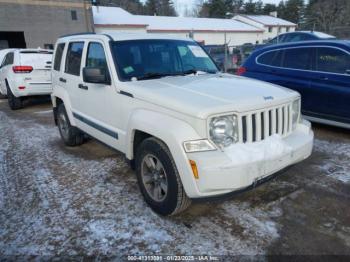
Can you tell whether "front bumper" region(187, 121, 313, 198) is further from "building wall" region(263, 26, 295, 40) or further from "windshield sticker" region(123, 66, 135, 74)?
"building wall" region(263, 26, 295, 40)

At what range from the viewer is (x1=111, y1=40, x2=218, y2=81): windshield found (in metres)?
3.76

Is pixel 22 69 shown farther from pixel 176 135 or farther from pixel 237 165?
pixel 237 165

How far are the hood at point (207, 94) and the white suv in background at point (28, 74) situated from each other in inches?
267

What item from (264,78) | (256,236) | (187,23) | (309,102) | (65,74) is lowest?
(256,236)

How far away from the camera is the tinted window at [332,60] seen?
529 cm

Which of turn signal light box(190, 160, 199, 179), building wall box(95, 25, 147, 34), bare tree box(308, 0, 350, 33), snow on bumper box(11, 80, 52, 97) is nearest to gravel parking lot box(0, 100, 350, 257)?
turn signal light box(190, 160, 199, 179)

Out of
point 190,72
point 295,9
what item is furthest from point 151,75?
point 295,9

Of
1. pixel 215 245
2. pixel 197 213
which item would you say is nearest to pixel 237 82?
pixel 197 213

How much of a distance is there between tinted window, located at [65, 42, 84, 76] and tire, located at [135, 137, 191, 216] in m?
2.20

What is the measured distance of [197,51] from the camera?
4566 mm

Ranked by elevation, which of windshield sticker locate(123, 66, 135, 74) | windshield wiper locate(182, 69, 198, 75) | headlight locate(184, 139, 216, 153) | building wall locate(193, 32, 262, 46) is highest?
building wall locate(193, 32, 262, 46)

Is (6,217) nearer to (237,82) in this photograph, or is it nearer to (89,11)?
(237,82)

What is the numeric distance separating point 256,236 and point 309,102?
149 inches

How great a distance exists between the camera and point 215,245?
8.98 ft
